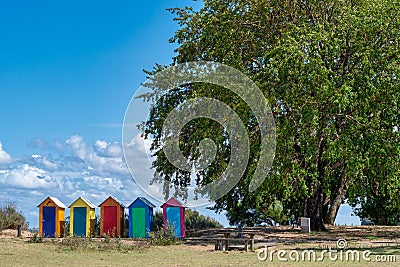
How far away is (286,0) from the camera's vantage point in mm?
28281

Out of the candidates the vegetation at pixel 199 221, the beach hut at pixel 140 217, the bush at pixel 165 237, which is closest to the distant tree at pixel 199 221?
the vegetation at pixel 199 221

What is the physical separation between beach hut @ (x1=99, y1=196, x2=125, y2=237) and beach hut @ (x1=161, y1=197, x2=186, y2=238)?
251 centimetres

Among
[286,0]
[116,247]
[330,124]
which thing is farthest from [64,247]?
[286,0]

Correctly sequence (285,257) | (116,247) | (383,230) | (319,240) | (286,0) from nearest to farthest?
1. (285,257)
2. (116,247)
3. (319,240)
4. (286,0)
5. (383,230)

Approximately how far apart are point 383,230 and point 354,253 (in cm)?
1247

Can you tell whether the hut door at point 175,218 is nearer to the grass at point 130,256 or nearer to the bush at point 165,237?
the bush at point 165,237

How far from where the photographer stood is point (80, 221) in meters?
28.0

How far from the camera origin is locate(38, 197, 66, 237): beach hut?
2791cm

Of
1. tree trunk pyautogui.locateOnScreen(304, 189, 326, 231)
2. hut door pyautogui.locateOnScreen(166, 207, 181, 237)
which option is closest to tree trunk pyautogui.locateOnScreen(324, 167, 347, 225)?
tree trunk pyautogui.locateOnScreen(304, 189, 326, 231)

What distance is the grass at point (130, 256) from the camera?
17292 millimetres

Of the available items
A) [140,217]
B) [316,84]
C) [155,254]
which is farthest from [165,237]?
[316,84]

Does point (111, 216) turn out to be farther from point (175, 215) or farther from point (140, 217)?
point (175, 215)

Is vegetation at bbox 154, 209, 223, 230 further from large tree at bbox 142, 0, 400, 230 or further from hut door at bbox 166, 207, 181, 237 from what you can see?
hut door at bbox 166, 207, 181, 237

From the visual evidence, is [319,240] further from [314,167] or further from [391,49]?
[391,49]
